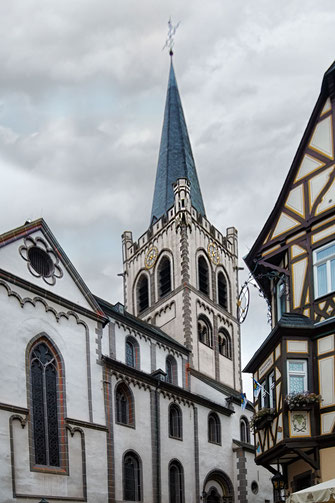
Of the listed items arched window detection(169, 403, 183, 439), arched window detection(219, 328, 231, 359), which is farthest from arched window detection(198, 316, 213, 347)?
arched window detection(169, 403, 183, 439)

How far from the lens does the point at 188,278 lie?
49.7 meters

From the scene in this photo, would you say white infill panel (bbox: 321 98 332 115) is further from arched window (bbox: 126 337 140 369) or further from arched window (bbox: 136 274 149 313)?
arched window (bbox: 136 274 149 313)

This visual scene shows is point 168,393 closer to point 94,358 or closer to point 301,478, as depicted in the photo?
point 94,358

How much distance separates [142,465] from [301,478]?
14980 millimetres

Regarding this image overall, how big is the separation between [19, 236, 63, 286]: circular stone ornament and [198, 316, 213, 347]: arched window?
19.6 metres

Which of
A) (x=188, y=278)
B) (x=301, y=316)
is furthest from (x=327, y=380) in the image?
(x=188, y=278)

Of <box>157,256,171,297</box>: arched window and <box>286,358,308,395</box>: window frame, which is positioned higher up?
<box>157,256,171,297</box>: arched window

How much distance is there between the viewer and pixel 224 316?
52.7 m

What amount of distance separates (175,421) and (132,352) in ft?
15.1

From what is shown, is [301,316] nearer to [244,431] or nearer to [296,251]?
[296,251]

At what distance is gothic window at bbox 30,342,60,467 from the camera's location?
27625 mm

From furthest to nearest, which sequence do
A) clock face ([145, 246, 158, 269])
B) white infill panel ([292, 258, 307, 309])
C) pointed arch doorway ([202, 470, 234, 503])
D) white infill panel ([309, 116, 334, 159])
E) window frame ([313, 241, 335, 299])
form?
→ clock face ([145, 246, 158, 269]) → pointed arch doorway ([202, 470, 234, 503]) → white infill panel ([309, 116, 334, 159]) → white infill panel ([292, 258, 307, 309]) → window frame ([313, 241, 335, 299])

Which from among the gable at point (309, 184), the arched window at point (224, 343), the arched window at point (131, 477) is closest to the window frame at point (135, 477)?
the arched window at point (131, 477)

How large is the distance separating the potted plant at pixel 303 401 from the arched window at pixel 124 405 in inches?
623
